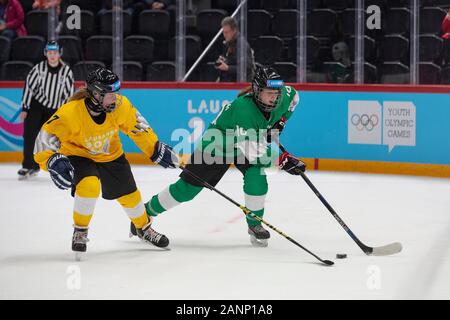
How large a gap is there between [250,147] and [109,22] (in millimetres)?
4624

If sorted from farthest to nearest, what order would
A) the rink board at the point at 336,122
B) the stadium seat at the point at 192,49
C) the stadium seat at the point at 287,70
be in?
the stadium seat at the point at 192,49 → the stadium seat at the point at 287,70 → the rink board at the point at 336,122

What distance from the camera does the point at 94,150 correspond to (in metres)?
5.19

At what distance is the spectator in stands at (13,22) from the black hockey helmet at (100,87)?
5335mm

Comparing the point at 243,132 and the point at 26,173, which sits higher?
the point at 243,132

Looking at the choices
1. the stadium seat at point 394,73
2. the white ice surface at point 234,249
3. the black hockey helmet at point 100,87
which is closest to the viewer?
the white ice surface at point 234,249

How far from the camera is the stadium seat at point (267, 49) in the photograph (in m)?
9.10

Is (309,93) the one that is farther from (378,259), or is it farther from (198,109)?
(378,259)

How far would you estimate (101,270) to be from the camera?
489 cm

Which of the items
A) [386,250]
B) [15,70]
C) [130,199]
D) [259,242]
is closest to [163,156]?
[130,199]

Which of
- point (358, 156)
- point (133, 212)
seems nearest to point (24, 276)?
point (133, 212)

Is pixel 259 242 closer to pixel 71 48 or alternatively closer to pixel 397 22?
pixel 397 22

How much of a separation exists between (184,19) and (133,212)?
4.33 m

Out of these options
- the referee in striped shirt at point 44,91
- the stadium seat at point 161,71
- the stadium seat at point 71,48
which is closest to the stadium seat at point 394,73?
the stadium seat at point 161,71

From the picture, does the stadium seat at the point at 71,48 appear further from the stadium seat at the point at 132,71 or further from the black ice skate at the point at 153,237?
the black ice skate at the point at 153,237
